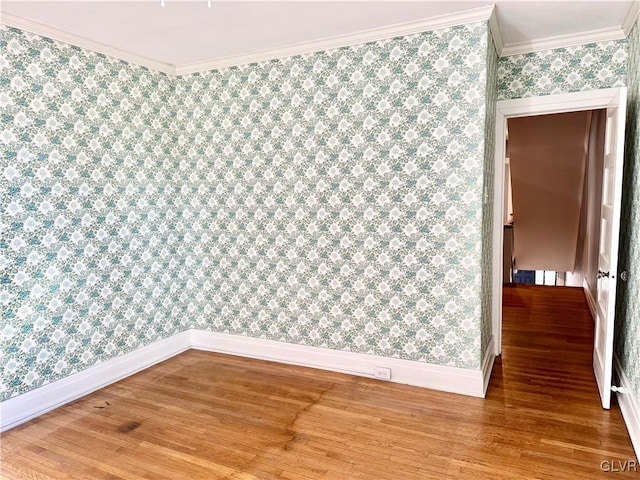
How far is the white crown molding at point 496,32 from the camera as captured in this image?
2.73 metres

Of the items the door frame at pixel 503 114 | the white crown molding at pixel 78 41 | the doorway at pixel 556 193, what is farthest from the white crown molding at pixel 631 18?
the white crown molding at pixel 78 41

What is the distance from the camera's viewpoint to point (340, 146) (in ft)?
10.7

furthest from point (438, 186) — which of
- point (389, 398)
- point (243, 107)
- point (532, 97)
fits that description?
point (243, 107)

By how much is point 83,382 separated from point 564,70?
4.37 metres

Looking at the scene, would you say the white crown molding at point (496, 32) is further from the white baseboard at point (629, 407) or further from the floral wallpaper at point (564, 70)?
the white baseboard at point (629, 407)

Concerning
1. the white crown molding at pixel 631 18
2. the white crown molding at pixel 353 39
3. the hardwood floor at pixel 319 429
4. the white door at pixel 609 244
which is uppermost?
the white crown molding at pixel 353 39

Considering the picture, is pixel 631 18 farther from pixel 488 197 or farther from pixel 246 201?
pixel 246 201

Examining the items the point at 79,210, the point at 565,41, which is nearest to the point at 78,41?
the point at 79,210

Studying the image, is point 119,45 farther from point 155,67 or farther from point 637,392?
point 637,392

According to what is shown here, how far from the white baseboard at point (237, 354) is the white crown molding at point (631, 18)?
2530mm

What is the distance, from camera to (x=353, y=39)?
311cm

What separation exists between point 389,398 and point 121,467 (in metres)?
1.74

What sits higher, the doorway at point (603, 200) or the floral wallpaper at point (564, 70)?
the floral wallpaper at point (564, 70)

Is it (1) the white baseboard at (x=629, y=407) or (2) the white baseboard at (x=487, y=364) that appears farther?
(2) the white baseboard at (x=487, y=364)
